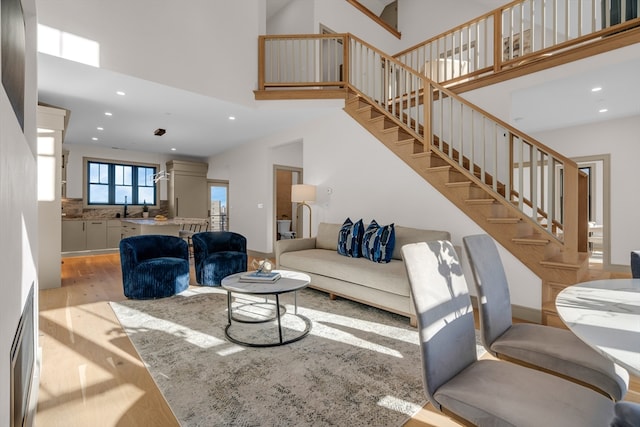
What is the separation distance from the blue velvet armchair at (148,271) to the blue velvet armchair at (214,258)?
0.77 feet

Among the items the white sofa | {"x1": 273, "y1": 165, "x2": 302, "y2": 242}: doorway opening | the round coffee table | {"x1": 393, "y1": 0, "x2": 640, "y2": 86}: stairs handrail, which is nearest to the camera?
the round coffee table

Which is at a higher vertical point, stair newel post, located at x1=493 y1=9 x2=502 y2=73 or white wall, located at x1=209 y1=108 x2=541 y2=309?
stair newel post, located at x1=493 y1=9 x2=502 y2=73

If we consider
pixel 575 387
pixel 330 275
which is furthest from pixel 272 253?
pixel 575 387

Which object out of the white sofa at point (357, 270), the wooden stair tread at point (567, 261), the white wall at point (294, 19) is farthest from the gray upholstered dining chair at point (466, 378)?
the white wall at point (294, 19)

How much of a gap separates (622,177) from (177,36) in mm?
7185

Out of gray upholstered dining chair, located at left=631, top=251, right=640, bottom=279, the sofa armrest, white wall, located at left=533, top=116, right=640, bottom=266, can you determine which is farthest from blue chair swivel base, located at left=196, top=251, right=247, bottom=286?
white wall, located at left=533, top=116, right=640, bottom=266

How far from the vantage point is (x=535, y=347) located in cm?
147

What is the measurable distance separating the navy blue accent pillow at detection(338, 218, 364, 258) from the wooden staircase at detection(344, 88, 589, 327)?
1094 millimetres

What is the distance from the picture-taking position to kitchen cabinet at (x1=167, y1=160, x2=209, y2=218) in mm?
8289

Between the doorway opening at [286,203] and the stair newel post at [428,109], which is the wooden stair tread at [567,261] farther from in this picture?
the doorway opening at [286,203]

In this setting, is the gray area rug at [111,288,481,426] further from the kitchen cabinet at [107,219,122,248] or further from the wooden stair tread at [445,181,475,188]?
the kitchen cabinet at [107,219,122,248]

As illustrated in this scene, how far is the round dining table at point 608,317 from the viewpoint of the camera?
0.84 metres

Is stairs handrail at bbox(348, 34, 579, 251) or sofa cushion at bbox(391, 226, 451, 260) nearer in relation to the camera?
stairs handrail at bbox(348, 34, 579, 251)

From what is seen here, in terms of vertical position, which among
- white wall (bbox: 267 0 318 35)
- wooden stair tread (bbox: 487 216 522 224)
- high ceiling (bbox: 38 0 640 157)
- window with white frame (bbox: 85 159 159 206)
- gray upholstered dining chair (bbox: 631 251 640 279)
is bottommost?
gray upholstered dining chair (bbox: 631 251 640 279)
